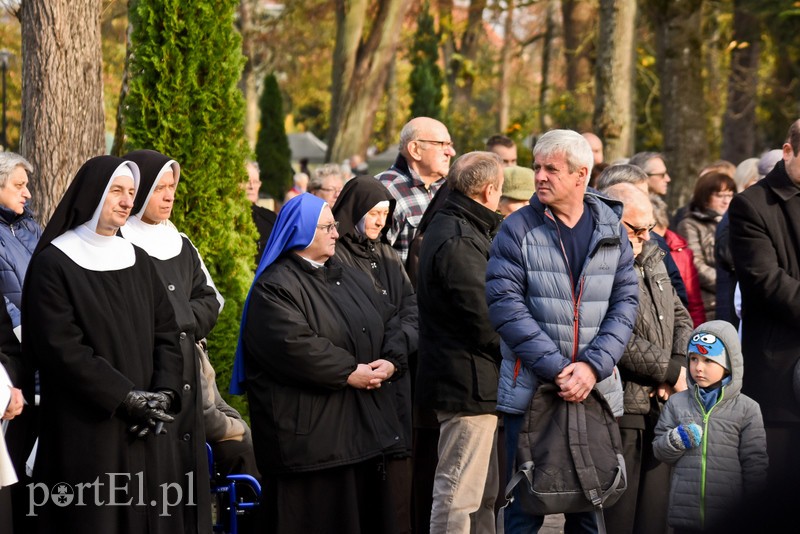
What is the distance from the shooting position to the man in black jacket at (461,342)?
255 inches

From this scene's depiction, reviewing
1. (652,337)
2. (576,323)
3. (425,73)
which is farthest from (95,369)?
(425,73)

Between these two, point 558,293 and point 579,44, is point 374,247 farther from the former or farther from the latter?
point 579,44

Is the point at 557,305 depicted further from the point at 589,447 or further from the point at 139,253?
the point at 139,253

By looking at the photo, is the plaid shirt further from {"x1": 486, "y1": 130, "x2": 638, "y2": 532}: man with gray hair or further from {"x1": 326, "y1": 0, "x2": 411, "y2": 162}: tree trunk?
{"x1": 326, "y1": 0, "x2": 411, "y2": 162}: tree trunk

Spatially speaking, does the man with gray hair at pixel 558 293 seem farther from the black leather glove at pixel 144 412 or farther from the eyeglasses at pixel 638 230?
the black leather glove at pixel 144 412

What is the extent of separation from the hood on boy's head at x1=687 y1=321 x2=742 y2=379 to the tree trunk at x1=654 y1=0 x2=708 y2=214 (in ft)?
38.3

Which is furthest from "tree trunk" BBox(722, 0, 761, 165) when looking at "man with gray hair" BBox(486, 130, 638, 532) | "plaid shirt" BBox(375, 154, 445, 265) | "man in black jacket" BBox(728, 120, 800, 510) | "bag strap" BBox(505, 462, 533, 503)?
"bag strap" BBox(505, 462, 533, 503)

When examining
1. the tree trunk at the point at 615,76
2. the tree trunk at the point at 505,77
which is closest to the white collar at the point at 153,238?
the tree trunk at the point at 615,76

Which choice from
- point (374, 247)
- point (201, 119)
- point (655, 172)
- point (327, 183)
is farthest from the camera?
Answer: point (327, 183)

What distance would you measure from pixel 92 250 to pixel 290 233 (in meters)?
1.10

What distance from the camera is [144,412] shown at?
537 cm

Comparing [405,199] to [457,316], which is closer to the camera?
[457,316]

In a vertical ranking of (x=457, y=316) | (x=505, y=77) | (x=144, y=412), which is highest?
(x=505, y=77)

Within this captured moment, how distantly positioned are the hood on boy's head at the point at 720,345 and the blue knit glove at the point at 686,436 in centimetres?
33
